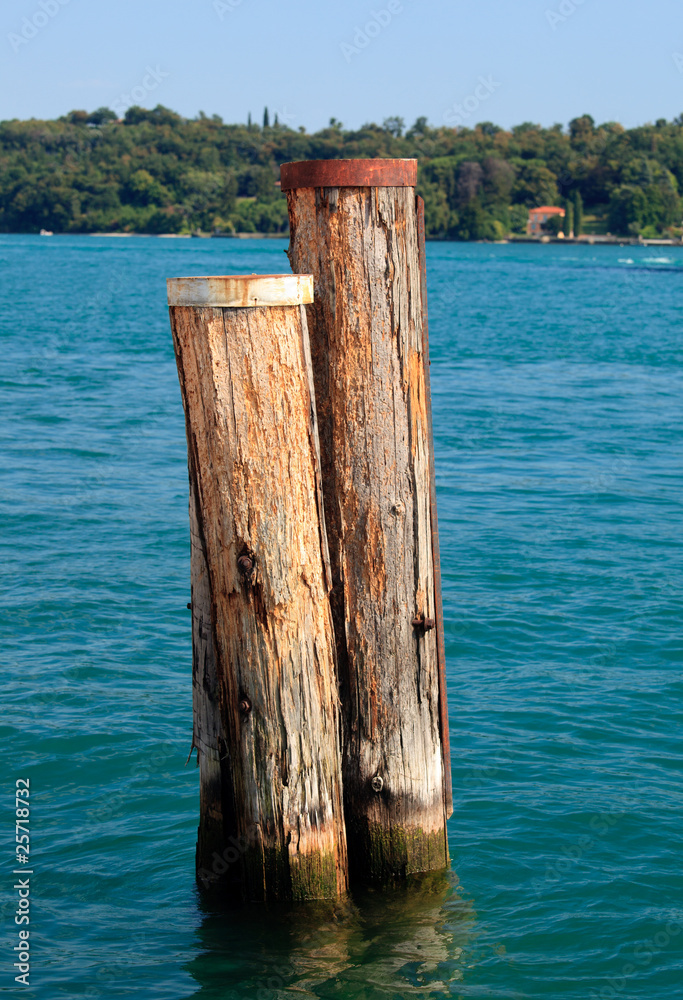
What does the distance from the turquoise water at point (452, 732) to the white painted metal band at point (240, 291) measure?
275cm

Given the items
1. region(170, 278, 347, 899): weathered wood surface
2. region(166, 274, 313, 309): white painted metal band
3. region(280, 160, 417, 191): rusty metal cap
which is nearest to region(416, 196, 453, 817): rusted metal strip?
region(280, 160, 417, 191): rusty metal cap

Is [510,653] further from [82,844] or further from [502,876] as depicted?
[82,844]

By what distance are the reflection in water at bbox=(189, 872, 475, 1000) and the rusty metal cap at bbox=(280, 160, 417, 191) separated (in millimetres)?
3215

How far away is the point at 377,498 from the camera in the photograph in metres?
4.61

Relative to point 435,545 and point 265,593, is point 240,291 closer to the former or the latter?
point 265,593

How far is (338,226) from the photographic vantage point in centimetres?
445

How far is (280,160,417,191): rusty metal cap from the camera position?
439 centimetres

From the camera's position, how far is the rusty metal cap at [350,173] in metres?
4.39

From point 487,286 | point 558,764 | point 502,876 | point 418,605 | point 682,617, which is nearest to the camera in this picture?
point 418,605

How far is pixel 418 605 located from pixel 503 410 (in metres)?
18.5

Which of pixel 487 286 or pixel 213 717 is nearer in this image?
pixel 213 717

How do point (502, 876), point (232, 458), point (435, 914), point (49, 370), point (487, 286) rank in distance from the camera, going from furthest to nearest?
1. point (487, 286)
2. point (49, 370)
3. point (502, 876)
4. point (435, 914)
5. point (232, 458)

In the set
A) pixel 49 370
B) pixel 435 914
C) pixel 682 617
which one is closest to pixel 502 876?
pixel 435 914

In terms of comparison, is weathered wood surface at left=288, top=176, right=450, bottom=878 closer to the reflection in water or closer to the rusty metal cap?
the rusty metal cap
